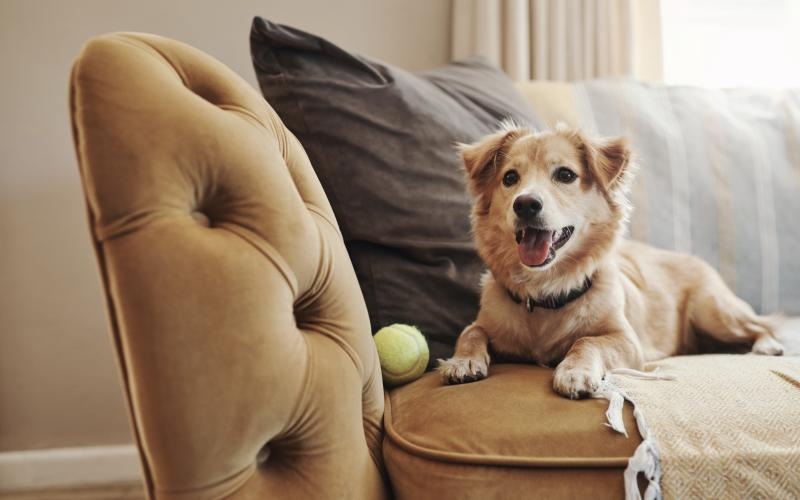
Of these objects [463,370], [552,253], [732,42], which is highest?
[732,42]

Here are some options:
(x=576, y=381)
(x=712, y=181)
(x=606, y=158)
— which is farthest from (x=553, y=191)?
(x=712, y=181)

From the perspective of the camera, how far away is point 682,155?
1.85 meters

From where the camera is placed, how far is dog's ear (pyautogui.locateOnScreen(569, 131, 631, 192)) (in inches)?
55.0

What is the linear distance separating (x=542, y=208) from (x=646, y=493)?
23.7 inches

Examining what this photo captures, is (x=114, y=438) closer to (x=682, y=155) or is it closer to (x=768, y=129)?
(x=682, y=155)

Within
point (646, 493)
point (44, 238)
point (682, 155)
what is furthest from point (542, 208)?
point (44, 238)

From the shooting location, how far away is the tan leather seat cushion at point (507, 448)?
84cm

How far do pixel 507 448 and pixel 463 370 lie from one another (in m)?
0.28

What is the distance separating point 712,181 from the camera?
184cm

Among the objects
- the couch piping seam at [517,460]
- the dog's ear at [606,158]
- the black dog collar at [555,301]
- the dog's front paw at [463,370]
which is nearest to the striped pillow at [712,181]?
the dog's ear at [606,158]

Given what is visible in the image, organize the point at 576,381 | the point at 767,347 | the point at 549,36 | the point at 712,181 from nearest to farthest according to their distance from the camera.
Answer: the point at 576,381, the point at 767,347, the point at 712,181, the point at 549,36

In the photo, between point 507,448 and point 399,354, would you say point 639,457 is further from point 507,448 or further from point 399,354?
point 399,354

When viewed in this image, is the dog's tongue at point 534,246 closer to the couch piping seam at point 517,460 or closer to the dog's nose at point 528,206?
the dog's nose at point 528,206

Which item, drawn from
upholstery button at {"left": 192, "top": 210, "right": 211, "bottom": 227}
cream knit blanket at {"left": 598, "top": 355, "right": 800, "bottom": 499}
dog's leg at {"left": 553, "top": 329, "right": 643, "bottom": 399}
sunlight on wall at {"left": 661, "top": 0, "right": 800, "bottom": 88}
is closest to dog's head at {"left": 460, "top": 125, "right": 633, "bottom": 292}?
dog's leg at {"left": 553, "top": 329, "right": 643, "bottom": 399}
